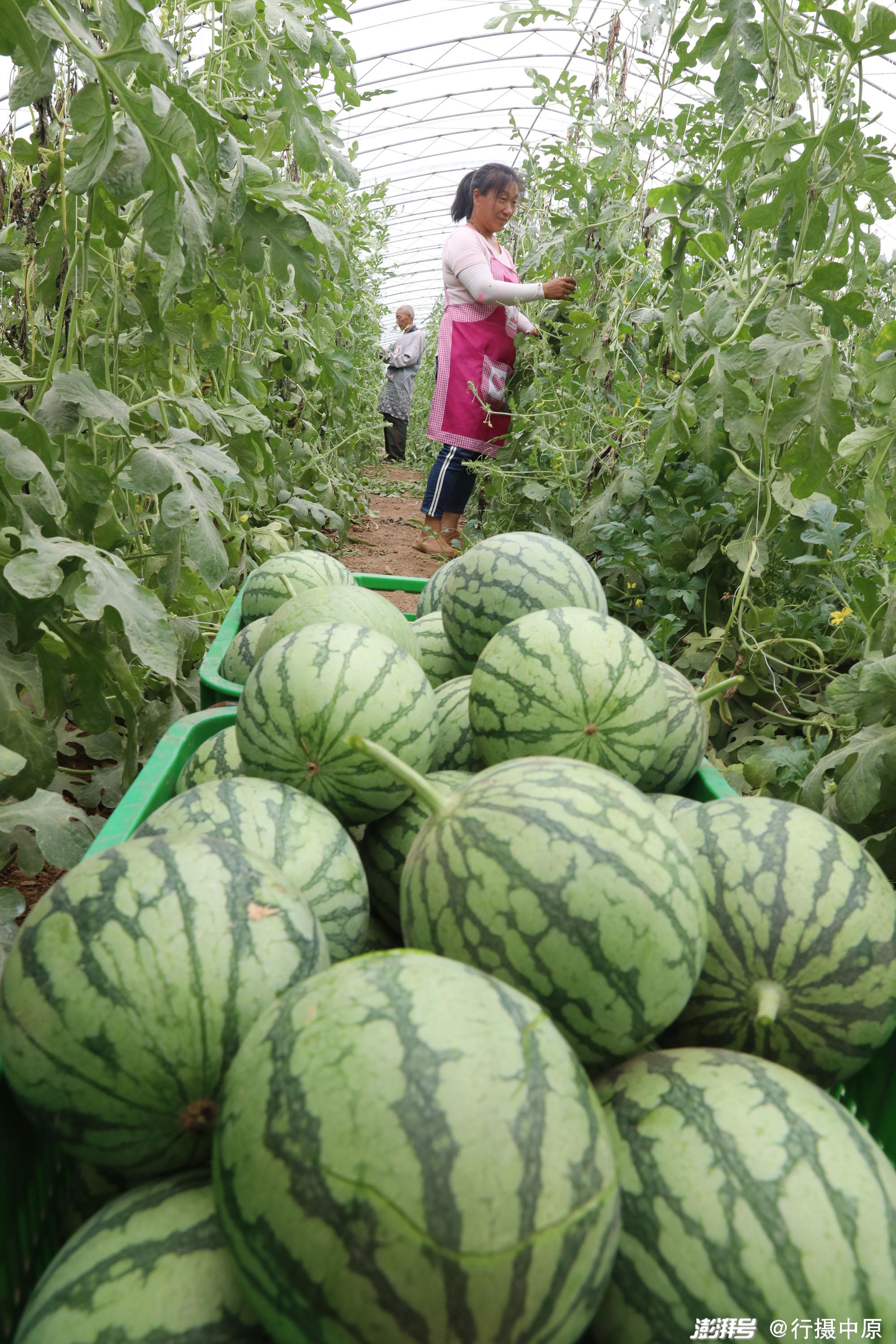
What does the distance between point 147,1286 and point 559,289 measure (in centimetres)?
611

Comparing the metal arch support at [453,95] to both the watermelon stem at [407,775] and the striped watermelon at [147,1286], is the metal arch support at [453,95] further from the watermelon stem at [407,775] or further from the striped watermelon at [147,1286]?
the striped watermelon at [147,1286]

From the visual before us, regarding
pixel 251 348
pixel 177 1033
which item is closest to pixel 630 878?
pixel 177 1033

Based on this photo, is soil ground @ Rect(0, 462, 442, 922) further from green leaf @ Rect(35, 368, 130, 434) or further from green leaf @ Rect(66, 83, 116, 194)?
green leaf @ Rect(66, 83, 116, 194)

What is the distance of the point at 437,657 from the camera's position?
241cm

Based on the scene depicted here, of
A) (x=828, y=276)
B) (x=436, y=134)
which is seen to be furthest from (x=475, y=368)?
(x=436, y=134)

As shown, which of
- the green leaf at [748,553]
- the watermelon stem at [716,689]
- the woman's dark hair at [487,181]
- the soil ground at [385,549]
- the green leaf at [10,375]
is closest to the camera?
the watermelon stem at [716,689]

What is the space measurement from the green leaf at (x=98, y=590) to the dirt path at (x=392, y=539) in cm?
269

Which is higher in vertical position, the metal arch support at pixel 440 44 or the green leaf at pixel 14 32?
the metal arch support at pixel 440 44

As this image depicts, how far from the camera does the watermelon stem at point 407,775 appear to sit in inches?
48.9

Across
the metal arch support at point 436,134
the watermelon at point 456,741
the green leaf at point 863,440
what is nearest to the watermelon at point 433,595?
the watermelon at point 456,741

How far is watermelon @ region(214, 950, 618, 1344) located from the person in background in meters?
16.1

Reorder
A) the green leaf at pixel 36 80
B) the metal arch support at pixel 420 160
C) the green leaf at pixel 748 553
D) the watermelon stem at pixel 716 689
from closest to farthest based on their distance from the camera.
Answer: the green leaf at pixel 36 80 < the watermelon stem at pixel 716 689 < the green leaf at pixel 748 553 < the metal arch support at pixel 420 160

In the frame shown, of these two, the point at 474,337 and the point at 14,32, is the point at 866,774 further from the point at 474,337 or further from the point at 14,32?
the point at 474,337

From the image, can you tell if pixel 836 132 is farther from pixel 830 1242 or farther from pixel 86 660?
pixel 830 1242
